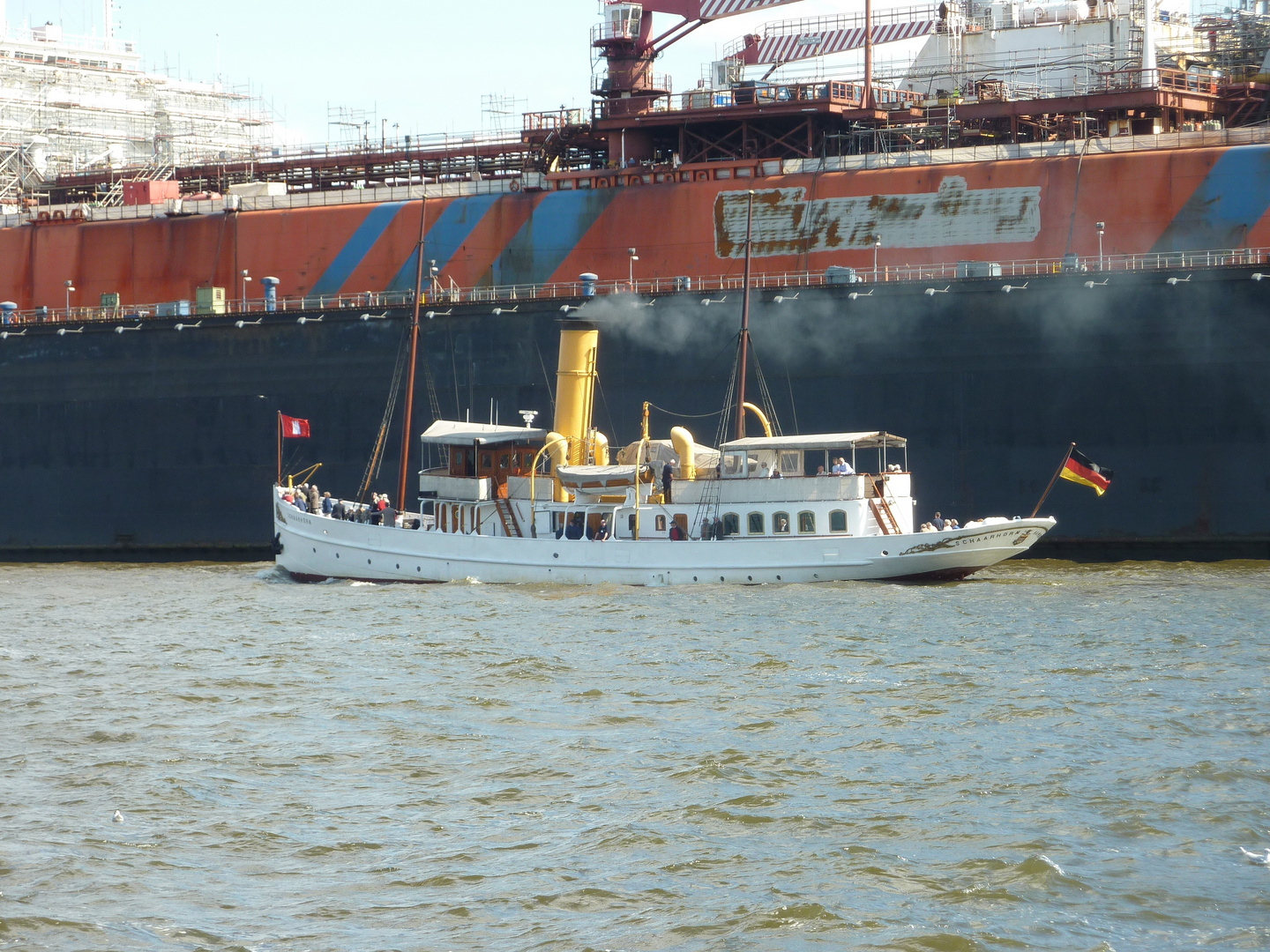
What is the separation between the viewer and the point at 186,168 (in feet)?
202

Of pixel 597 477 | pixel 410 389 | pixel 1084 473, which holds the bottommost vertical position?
pixel 597 477

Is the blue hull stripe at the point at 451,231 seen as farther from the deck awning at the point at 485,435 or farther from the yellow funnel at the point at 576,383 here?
the deck awning at the point at 485,435

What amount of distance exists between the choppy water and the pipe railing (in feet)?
46.6

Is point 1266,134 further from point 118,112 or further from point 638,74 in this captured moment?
point 118,112

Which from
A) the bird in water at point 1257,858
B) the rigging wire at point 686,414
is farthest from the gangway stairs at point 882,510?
the bird in water at point 1257,858

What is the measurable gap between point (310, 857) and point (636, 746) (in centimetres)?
490

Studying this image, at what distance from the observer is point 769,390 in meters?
41.5

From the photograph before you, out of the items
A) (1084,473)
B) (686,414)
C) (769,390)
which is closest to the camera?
(1084,473)

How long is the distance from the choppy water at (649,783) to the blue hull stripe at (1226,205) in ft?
52.3

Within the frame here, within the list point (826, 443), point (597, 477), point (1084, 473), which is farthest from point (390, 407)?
point (1084, 473)

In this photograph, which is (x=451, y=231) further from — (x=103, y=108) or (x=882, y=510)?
(x=103, y=108)

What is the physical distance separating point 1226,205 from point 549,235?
20.0 meters

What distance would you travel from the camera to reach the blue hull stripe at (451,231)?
48.5 m

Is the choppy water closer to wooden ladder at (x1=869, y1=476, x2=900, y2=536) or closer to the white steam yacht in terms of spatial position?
the white steam yacht
